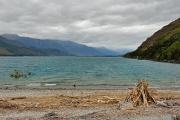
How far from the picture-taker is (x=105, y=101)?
38.7m

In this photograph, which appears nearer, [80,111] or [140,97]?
[80,111]

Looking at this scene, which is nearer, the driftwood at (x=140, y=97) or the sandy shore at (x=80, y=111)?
the sandy shore at (x=80, y=111)

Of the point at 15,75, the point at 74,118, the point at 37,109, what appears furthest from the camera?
the point at 15,75

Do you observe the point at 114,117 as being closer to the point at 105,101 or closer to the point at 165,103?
the point at 165,103

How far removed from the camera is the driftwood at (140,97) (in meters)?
34.8

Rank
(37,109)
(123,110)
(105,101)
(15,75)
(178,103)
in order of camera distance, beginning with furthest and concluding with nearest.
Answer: (15,75) → (105,101) → (178,103) → (37,109) → (123,110)

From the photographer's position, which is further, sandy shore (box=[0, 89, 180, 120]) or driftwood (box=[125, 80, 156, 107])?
driftwood (box=[125, 80, 156, 107])

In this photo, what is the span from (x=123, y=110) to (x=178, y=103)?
704cm

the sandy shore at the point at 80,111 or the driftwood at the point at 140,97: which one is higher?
the driftwood at the point at 140,97

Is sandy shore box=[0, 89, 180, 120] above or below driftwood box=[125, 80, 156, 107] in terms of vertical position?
below

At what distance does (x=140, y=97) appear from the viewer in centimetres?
3584

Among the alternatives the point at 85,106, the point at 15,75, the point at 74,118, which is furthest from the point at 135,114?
the point at 15,75

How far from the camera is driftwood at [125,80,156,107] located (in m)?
34.8

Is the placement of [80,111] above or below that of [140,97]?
below
